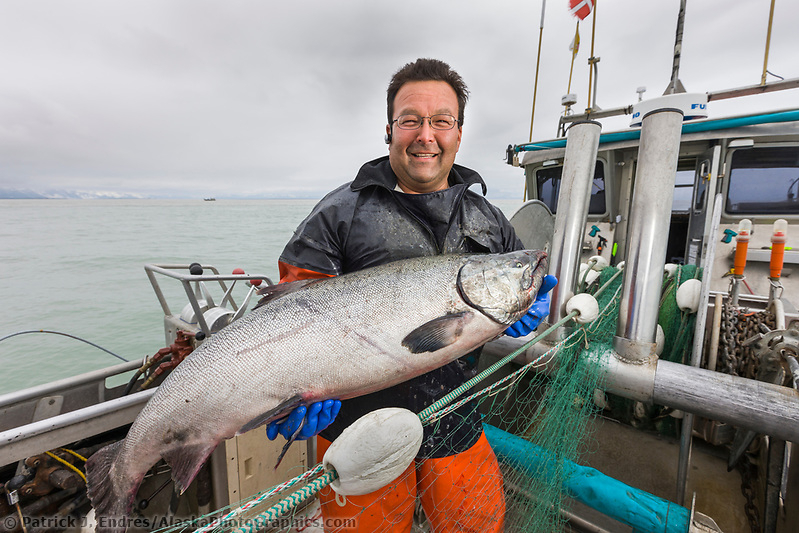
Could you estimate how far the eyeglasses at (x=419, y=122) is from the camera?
6.94 ft

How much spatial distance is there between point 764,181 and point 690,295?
4091 millimetres

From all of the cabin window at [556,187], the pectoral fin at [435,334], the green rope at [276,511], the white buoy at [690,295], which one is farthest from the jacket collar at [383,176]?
the cabin window at [556,187]

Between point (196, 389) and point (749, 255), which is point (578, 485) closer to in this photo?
point (196, 389)

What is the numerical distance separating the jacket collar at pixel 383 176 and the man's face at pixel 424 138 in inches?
3.5

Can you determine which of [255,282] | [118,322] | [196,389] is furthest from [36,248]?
[196,389]

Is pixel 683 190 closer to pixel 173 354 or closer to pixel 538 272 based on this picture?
pixel 538 272

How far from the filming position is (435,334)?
5.84ft

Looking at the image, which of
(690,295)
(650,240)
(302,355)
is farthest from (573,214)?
(302,355)

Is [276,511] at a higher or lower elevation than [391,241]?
lower

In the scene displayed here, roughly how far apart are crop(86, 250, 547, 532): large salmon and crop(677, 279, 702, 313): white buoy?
2504 mm

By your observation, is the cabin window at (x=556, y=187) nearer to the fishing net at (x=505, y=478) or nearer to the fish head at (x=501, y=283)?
the fishing net at (x=505, y=478)

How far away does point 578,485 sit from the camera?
2.35 metres

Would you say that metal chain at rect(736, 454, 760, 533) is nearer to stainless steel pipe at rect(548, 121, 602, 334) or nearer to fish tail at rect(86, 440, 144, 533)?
stainless steel pipe at rect(548, 121, 602, 334)

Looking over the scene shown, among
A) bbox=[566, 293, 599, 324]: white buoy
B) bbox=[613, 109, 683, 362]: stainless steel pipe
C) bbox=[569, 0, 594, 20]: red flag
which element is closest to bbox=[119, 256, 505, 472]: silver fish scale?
bbox=[566, 293, 599, 324]: white buoy
